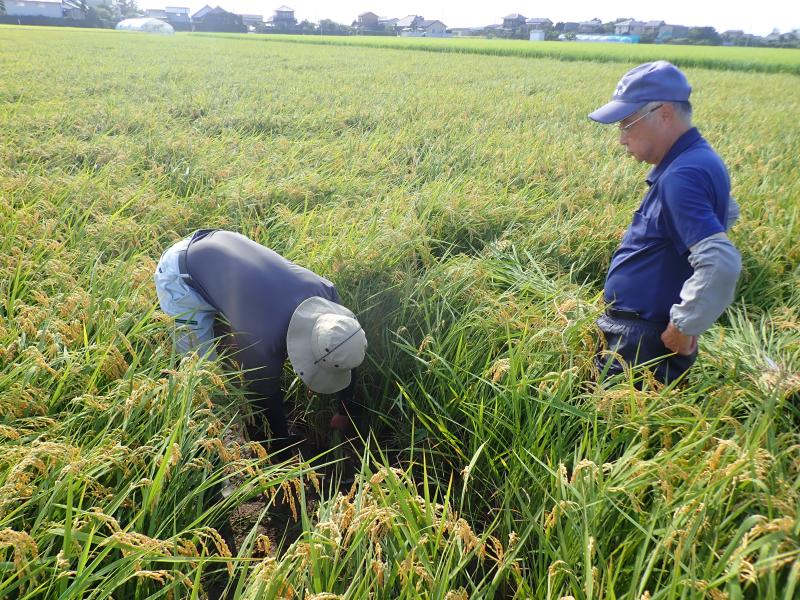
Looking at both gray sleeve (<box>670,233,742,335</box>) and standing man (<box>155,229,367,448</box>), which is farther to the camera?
standing man (<box>155,229,367,448</box>)

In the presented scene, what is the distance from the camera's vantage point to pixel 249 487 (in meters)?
1.71

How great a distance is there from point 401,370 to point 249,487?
3.74ft

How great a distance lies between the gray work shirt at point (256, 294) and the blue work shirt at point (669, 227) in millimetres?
1280

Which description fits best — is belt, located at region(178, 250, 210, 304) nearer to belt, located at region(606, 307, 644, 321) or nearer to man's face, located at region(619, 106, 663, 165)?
belt, located at region(606, 307, 644, 321)

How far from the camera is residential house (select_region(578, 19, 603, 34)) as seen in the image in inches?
2844

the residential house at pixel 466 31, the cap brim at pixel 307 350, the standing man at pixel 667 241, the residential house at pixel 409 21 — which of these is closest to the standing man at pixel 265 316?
the cap brim at pixel 307 350

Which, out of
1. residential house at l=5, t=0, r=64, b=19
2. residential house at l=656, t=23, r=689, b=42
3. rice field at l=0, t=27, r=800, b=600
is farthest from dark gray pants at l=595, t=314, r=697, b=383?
residential house at l=5, t=0, r=64, b=19

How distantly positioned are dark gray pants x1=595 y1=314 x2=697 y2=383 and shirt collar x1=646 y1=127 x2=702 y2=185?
1.89 ft

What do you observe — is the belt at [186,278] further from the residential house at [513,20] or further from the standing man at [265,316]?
the residential house at [513,20]

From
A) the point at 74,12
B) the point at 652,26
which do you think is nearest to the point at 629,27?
the point at 652,26

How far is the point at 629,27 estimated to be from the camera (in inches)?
2803

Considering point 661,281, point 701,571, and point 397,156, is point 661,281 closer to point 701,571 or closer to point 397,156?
point 701,571

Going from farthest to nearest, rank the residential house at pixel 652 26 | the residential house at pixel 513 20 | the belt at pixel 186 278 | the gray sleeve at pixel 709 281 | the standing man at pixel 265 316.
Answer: the residential house at pixel 513 20
the residential house at pixel 652 26
the belt at pixel 186 278
the standing man at pixel 265 316
the gray sleeve at pixel 709 281

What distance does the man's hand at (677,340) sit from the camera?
1.96 metres
